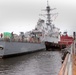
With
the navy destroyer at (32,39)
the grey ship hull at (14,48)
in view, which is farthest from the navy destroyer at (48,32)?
the grey ship hull at (14,48)

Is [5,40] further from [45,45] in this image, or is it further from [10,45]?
[45,45]

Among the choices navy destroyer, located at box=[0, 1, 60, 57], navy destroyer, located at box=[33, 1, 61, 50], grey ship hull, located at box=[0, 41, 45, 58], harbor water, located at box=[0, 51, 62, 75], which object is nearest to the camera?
harbor water, located at box=[0, 51, 62, 75]

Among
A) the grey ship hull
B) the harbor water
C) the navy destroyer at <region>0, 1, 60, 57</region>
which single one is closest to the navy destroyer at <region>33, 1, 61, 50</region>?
the navy destroyer at <region>0, 1, 60, 57</region>

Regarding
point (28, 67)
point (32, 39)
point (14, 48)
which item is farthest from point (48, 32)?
point (28, 67)

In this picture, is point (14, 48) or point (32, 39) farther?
point (32, 39)

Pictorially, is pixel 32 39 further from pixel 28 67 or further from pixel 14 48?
pixel 28 67

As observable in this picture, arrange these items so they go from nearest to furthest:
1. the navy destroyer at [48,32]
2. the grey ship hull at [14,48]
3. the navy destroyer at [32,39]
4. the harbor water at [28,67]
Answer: the harbor water at [28,67], the grey ship hull at [14,48], the navy destroyer at [32,39], the navy destroyer at [48,32]

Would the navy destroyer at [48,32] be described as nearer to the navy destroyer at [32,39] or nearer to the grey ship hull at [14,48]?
the navy destroyer at [32,39]

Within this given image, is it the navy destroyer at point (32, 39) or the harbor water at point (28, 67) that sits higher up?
the navy destroyer at point (32, 39)

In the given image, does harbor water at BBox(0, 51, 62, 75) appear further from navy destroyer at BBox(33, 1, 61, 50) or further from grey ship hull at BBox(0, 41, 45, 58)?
navy destroyer at BBox(33, 1, 61, 50)

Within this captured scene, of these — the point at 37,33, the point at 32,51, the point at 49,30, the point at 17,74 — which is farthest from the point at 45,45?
the point at 17,74

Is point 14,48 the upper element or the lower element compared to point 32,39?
lower

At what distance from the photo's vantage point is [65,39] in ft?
268

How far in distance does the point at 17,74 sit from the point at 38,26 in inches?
2301
